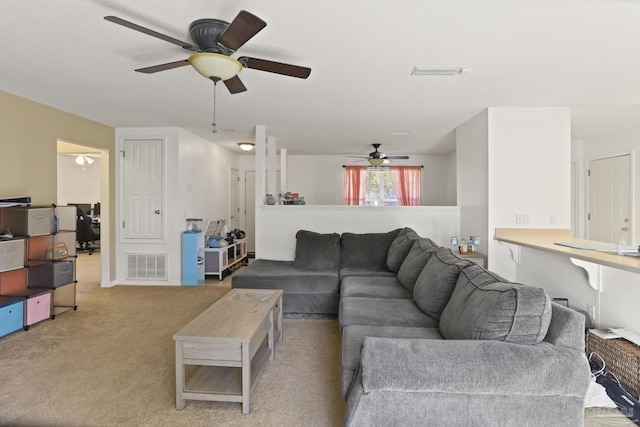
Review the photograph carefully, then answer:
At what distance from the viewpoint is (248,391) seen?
1950 mm

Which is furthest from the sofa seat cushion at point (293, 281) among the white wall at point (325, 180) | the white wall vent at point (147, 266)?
the white wall at point (325, 180)

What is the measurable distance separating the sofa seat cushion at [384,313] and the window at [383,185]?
5232mm

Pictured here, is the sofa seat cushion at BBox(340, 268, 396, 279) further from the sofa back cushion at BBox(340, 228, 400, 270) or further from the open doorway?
the open doorway

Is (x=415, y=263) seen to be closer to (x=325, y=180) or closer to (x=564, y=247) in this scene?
(x=564, y=247)

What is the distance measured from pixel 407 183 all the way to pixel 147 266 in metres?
5.60

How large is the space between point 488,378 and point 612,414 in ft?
4.09

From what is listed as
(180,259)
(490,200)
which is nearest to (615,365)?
(490,200)

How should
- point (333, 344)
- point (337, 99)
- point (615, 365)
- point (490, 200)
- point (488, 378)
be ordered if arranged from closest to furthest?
point (488, 378), point (615, 365), point (333, 344), point (337, 99), point (490, 200)

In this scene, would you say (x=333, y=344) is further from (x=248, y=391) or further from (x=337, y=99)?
(x=337, y=99)

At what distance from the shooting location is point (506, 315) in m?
1.51

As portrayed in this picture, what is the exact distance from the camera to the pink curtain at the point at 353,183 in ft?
25.6

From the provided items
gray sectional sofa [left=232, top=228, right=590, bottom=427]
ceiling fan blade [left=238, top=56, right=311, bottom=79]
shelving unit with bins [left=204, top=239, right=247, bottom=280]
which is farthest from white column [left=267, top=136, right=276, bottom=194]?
gray sectional sofa [left=232, top=228, right=590, bottom=427]

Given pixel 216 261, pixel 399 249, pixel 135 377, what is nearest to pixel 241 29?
pixel 135 377

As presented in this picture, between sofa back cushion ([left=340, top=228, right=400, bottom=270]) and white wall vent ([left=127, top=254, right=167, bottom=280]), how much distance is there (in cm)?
279
